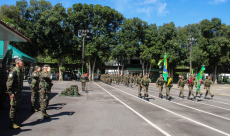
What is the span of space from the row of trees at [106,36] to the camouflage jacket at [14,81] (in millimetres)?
33117

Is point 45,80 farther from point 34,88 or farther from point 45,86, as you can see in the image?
point 34,88

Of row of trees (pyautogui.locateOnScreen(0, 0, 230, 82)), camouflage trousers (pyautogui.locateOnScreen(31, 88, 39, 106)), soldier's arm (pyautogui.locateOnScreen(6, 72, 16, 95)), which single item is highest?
row of trees (pyautogui.locateOnScreen(0, 0, 230, 82))

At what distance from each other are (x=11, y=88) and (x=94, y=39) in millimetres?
36226

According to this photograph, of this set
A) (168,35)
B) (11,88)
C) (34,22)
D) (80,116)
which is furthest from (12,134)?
(168,35)

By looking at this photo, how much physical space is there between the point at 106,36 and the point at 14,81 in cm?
3794

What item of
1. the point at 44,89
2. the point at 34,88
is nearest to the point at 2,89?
the point at 34,88

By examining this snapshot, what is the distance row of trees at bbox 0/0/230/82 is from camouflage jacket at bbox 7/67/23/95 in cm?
3312

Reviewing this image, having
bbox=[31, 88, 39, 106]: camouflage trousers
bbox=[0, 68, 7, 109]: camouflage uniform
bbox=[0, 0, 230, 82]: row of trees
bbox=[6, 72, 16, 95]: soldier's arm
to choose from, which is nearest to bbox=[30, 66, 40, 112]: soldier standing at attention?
bbox=[31, 88, 39, 106]: camouflage trousers

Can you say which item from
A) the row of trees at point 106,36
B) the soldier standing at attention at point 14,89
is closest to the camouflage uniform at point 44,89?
the soldier standing at attention at point 14,89

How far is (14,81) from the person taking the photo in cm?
552

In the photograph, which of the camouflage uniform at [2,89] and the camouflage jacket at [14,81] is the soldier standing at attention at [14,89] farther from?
the camouflage uniform at [2,89]

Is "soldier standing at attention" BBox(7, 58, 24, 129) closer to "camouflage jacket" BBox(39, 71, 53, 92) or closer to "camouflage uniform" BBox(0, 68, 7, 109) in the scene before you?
"camouflage jacket" BBox(39, 71, 53, 92)

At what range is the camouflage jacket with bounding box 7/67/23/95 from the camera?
540 cm

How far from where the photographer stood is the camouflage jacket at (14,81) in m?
5.40
